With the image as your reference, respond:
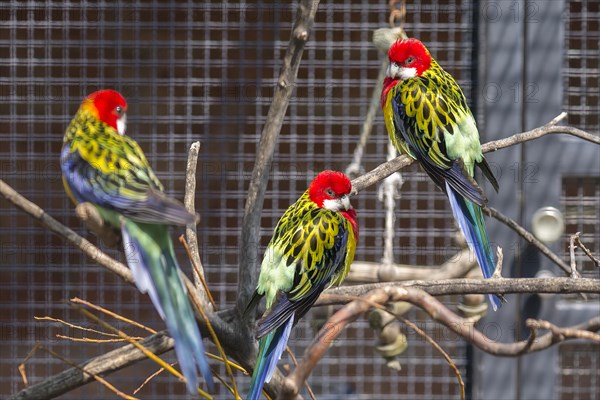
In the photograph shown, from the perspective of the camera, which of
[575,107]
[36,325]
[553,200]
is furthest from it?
[36,325]

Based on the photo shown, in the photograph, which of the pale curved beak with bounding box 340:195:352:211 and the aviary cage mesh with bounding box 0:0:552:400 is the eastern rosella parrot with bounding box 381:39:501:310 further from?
the aviary cage mesh with bounding box 0:0:552:400

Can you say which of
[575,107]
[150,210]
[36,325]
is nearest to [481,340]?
[150,210]

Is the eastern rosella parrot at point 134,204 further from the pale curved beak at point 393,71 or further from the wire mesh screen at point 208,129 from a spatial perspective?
the wire mesh screen at point 208,129

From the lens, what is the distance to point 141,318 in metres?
1.73

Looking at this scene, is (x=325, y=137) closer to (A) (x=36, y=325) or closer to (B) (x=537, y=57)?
(B) (x=537, y=57)

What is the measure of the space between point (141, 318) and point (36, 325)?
0.65ft

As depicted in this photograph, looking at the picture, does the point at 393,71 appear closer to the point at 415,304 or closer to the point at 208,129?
the point at 415,304

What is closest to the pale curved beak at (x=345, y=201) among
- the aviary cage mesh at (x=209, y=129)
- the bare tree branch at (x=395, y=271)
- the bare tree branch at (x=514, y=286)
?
the bare tree branch at (x=514, y=286)

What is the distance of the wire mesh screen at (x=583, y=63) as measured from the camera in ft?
4.93

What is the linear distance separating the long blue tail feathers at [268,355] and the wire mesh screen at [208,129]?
2.84 feet

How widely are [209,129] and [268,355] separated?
3.55 feet

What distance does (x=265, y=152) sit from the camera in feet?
2.38

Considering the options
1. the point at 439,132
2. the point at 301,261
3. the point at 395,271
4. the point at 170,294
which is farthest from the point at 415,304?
the point at 395,271

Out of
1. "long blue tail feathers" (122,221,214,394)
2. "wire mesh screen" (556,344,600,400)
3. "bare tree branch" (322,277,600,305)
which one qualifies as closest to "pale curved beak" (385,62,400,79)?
"bare tree branch" (322,277,600,305)
